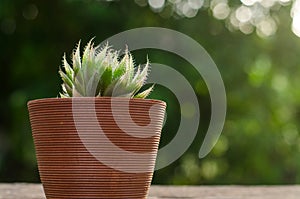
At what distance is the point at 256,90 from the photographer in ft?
15.5

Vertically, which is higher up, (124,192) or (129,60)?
(129,60)

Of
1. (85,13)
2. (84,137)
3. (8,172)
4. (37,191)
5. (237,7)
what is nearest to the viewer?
(84,137)

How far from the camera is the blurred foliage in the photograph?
14.5ft

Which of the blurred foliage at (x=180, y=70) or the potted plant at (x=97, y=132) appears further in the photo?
the blurred foliage at (x=180, y=70)

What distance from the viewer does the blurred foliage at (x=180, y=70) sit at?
175 inches

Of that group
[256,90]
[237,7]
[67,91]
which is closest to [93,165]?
[67,91]

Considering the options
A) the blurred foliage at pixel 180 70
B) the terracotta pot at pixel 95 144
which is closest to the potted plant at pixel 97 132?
the terracotta pot at pixel 95 144

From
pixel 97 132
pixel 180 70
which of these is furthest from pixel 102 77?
pixel 180 70

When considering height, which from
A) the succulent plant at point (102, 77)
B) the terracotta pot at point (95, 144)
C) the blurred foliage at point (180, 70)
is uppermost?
the succulent plant at point (102, 77)

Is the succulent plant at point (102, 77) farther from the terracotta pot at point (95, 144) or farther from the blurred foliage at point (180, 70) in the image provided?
the blurred foliage at point (180, 70)

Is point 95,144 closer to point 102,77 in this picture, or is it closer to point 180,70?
point 102,77

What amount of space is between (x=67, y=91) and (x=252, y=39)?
3771 mm

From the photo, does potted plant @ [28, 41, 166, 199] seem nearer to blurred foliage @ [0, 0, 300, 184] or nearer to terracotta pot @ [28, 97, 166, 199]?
Answer: terracotta pot @ [28, 97, 166, 199]

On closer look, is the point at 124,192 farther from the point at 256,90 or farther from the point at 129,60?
the point at 256,90
